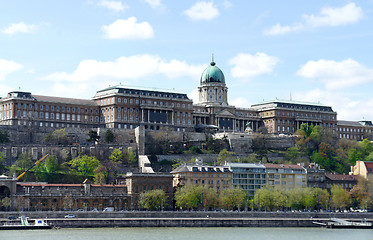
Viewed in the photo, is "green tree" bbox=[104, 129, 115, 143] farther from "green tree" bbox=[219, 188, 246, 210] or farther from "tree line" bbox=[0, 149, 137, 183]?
"green tree" bbox=[219, 188, 246, 210]

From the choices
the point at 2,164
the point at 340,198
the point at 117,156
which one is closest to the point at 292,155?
the point at 340,198

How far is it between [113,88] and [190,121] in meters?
18.8

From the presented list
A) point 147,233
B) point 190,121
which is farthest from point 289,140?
point 147,233

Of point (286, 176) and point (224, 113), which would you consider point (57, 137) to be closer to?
point (286, 176)

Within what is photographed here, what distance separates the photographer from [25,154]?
14175 centimetres

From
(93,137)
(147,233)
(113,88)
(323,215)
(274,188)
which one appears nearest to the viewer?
(147,233)

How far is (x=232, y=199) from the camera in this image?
4988 inches

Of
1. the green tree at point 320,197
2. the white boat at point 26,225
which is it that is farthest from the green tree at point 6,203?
the green tree at point 320,197

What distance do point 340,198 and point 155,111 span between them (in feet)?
171

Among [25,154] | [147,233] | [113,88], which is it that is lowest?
[147,233]

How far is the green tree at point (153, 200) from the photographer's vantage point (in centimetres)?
12054

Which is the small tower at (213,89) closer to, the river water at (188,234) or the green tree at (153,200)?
the green tree at (153,200)

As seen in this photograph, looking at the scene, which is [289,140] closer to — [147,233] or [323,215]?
[323,215]

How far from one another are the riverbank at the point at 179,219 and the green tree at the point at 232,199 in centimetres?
1019
